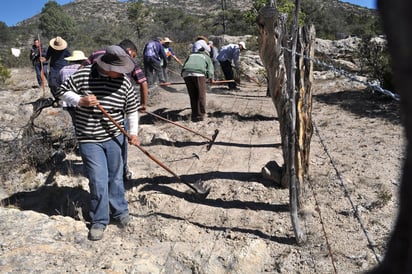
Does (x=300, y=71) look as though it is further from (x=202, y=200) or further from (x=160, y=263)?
(x=160, y=263)

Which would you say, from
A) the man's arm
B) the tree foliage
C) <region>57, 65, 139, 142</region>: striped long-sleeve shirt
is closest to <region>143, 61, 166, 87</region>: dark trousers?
the man's arm

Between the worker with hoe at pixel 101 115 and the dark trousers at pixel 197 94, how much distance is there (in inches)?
123

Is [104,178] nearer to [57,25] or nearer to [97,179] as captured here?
[97,179]

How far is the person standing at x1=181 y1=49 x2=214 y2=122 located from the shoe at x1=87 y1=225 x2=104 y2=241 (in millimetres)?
3736

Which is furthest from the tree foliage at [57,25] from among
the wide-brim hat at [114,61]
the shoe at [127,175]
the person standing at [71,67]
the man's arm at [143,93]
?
the wide-brim hat at [114,61]

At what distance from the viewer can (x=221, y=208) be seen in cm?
398

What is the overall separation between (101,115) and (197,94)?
11.7 feet

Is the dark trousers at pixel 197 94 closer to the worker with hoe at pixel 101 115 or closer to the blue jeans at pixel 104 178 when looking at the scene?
the worker with hoe at pixel 101 115

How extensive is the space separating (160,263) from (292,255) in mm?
1120

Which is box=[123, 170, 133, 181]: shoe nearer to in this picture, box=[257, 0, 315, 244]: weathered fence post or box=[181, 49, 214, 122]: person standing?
box=[257, 0, 315, 244]: weathered fence post

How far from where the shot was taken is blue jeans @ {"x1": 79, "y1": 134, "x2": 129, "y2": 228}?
3461 millimetres

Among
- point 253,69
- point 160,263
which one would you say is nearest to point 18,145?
point 160,263

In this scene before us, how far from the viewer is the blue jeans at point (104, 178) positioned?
3461mm

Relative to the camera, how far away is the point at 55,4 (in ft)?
125
